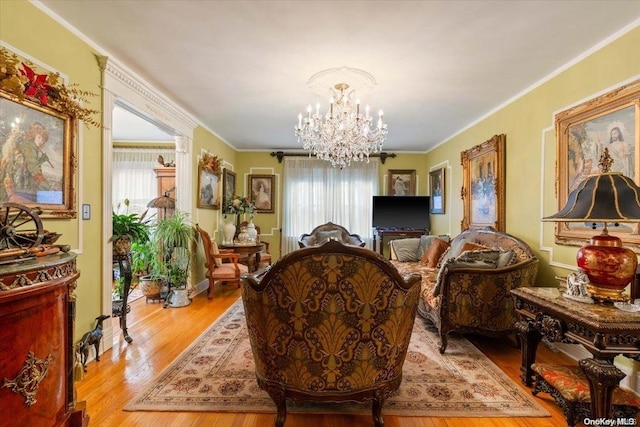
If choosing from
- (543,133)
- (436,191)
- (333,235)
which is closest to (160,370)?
(333,235)

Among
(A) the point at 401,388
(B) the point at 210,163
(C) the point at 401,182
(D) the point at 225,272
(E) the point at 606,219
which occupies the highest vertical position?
(B) the point at 210,163

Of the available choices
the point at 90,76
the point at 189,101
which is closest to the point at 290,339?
the point at 90,76

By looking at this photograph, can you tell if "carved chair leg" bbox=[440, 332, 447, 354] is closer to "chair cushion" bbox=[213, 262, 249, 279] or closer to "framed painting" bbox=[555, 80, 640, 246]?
"framed painting" bbox=[555, 80, 640, 246]

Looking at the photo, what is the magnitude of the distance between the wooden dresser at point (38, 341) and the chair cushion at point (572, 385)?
101 inches

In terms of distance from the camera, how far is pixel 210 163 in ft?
15.5

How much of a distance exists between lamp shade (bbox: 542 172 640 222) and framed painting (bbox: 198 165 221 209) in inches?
165

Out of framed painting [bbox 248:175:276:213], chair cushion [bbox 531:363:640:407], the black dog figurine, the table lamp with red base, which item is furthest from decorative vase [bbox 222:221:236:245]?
the table lamp with red base

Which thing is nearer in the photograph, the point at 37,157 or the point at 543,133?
the point at 37,157

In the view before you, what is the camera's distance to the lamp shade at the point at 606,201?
1507 mm

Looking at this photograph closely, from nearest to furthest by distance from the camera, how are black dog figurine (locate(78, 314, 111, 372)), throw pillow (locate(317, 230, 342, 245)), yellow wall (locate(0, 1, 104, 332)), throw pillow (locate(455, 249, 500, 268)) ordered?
yellow wall (locate(0, 1, 104, 332)) < black dog figurine (locate(78, 314, 111, 372)) < throw pillow (locate(455, 249, 500, 268)) < throw pillow (locate(317, 230, 342, 245))

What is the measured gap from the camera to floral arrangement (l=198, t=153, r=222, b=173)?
4.52 metres

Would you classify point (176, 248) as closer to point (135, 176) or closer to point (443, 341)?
point (135, 176)

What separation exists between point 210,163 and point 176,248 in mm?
1550

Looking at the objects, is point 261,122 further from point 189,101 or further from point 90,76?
point 90,76
